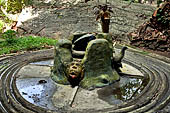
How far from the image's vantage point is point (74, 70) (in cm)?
552

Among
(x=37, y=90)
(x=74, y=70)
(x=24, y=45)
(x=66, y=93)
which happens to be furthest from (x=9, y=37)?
(x=66, y=93)

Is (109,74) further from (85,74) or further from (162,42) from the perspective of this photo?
(162,42)

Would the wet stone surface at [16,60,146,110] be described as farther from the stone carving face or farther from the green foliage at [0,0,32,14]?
the green foliage at [0,0,32,14]

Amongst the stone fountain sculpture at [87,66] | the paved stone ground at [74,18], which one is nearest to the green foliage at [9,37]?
the paved stone ground at [74,18]

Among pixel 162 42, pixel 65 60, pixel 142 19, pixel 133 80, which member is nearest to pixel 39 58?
pixel 65 60

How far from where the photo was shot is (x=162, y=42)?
10188 millimetres

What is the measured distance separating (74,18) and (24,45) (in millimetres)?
4634

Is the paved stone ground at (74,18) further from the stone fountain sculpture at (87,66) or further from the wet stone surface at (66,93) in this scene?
the wet stone surface at (66,93)

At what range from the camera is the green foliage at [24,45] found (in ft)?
31.8

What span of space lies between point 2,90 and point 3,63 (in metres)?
2.40

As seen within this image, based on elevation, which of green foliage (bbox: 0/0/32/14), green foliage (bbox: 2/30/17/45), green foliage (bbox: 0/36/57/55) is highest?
green foliage (bbox: 0/0/32/14)

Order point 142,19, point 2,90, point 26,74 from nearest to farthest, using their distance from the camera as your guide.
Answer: point 2,90, point 26,74, point 142,19

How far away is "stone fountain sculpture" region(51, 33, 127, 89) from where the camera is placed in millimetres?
5598

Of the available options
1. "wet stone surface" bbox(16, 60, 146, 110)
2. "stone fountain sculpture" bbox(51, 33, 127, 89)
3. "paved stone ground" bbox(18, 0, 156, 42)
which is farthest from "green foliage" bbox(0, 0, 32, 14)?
"stone fountain sculpture" bbox(51, 33, 127, 89)
